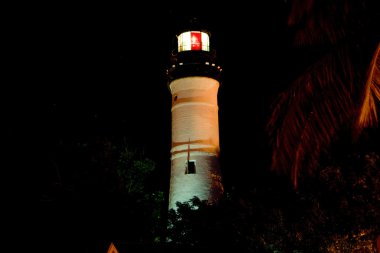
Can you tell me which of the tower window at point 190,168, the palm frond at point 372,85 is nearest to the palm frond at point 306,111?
the palm frond at point 372,85

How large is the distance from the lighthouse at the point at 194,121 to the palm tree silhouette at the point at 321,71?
56.2ft

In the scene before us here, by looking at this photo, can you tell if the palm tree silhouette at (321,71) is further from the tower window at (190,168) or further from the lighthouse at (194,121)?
the tower window at (190,168)

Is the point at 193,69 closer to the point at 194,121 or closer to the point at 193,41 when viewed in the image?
the point at 193,41

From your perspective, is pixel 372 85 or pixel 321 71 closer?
pixel 372 85

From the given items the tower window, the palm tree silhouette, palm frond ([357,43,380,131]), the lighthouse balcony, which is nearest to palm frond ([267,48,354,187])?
the palm tree silhouette

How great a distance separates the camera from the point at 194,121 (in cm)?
2775

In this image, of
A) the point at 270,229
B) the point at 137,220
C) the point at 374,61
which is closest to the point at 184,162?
the point at 137,220

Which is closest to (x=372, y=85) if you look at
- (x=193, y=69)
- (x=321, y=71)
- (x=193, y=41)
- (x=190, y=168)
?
(x=321, y=71)

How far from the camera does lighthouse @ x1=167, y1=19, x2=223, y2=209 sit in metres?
27.2

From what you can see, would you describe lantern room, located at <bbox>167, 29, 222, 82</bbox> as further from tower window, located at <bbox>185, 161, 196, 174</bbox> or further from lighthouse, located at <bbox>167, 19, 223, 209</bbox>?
tower window, located at <bbox>185, 161, 196, 174</bbox>

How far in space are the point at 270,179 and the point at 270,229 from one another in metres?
4.25

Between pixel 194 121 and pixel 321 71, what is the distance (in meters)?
18.9

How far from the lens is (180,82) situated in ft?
A: 94.7

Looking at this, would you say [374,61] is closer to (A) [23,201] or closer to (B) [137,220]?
(A) [23,201]
